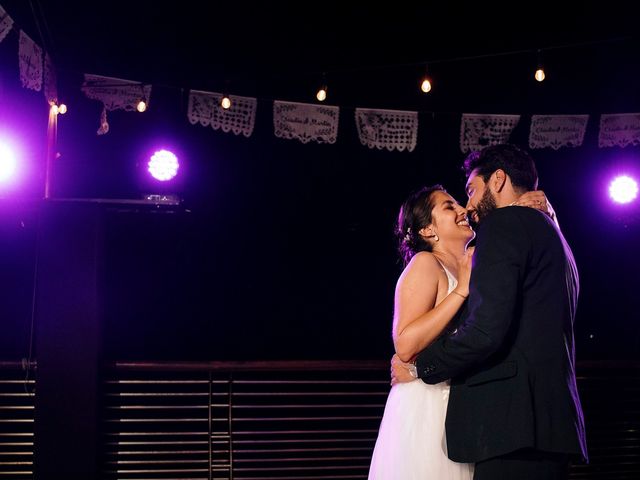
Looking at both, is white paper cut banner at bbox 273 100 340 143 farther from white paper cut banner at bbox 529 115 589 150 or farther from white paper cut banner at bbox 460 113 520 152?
white paper cut banner at bbox 529 115 589 150

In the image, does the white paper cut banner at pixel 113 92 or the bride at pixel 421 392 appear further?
the white paper cut banner at pixel 113 92

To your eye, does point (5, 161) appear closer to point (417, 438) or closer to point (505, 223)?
point (417, 438)

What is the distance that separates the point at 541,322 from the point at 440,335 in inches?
21.6

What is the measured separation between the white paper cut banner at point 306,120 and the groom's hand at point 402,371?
4655 mm

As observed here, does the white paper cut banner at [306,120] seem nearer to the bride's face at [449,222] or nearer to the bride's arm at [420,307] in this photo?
the bride's face at [449,222]

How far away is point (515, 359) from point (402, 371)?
0.74m

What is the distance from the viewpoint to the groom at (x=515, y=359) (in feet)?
7.18

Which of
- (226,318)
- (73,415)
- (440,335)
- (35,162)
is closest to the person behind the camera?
(440,335)

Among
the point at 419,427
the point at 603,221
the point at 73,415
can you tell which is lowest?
the point at 73,415

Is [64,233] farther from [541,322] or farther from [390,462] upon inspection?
[541,322]

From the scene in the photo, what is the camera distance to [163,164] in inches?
338

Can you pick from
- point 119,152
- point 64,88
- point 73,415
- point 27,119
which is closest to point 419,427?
point 73,415

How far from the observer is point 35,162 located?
7.82 meters

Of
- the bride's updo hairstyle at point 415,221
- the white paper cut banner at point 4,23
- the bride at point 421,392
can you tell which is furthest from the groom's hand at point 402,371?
the white paper cut banner at point 4,23
